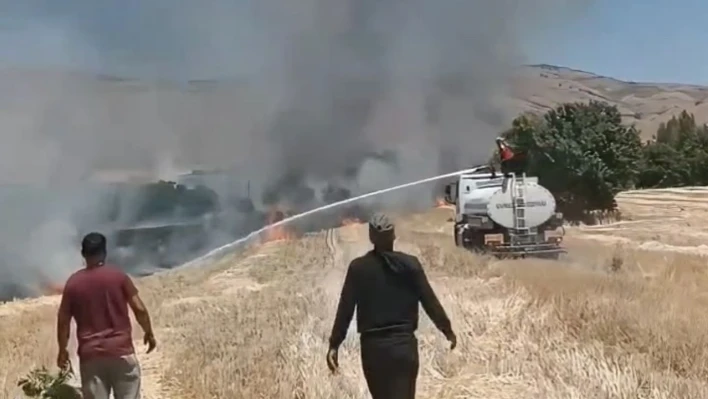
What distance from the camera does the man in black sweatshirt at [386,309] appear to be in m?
5.65

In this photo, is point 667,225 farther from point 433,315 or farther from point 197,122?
point 433,315

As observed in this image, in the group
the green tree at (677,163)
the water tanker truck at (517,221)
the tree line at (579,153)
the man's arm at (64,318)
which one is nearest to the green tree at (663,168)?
the green tree at (677,163)

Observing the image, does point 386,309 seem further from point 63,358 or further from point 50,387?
point 50,387

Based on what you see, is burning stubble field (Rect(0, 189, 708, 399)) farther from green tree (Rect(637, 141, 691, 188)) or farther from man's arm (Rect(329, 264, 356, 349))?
green tree (Rect(637, 141, 691, 188))

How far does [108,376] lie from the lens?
6.11 m

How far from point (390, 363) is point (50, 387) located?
2641 mm

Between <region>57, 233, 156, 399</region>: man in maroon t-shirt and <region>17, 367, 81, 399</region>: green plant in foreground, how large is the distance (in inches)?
30.1

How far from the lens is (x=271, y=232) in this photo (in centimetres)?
3550

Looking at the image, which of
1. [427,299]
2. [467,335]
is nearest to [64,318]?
[427,299]

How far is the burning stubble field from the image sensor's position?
26.2 ft

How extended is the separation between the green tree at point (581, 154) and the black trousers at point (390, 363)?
39.0m

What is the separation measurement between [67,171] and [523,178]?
1958cm

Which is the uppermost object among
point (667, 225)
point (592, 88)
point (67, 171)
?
point (592, 88)

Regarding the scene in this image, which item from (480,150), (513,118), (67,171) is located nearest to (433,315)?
(67,171)
